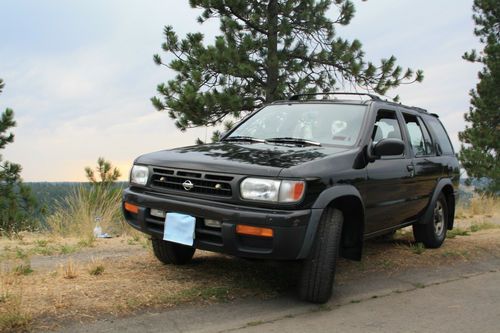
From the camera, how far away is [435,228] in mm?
6773

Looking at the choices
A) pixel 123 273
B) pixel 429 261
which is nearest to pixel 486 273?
pixel 429 261

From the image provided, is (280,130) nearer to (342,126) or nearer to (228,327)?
(342,126)

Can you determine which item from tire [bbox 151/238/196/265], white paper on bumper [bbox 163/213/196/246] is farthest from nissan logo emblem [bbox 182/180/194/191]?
tire [bbox 151/238/196/265]

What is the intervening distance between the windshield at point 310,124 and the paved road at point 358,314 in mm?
1451

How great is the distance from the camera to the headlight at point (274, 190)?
153 inches

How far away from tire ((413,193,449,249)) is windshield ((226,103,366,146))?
206cm

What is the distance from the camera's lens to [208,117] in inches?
652

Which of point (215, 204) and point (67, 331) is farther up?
point (215, 204)

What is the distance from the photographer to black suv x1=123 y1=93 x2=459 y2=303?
392cm

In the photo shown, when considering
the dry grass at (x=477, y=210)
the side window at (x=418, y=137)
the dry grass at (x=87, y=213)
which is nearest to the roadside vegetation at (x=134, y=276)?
the side window at (x=418, y=137)

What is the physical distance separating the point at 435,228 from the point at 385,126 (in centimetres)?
191

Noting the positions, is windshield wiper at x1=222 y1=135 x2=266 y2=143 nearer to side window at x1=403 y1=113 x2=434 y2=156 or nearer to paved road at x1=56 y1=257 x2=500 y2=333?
paved road at x1=56 y1=257 x2=500 y2=333

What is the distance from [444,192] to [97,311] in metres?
5.02

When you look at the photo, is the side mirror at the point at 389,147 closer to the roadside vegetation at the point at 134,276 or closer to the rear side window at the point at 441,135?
the roadside vegetation at the point at 134,276
